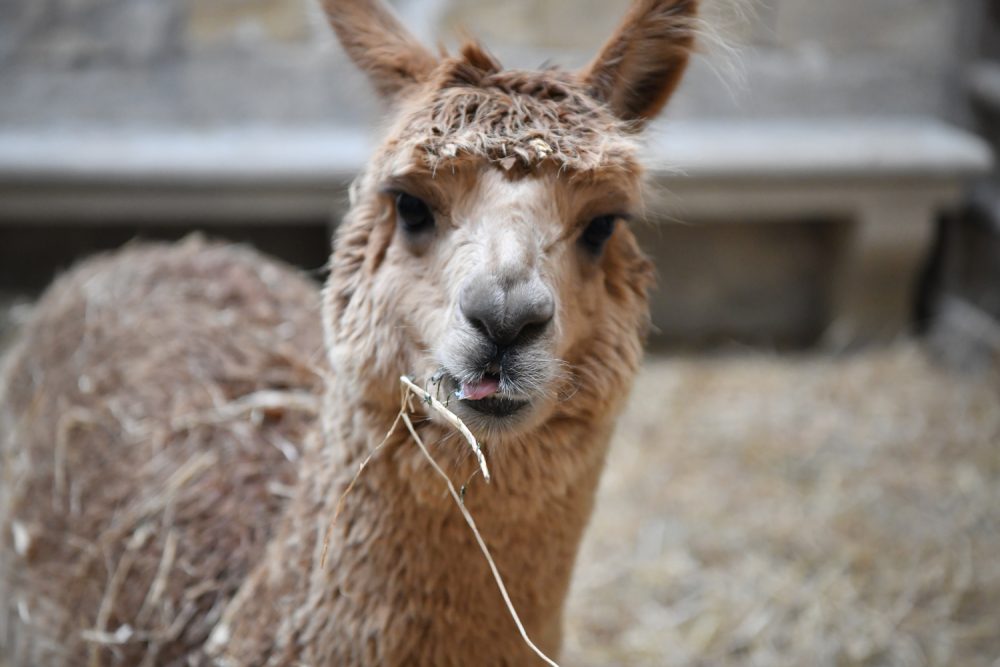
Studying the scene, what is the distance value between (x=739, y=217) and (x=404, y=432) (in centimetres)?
362

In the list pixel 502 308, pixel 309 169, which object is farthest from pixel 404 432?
pixel 309 169

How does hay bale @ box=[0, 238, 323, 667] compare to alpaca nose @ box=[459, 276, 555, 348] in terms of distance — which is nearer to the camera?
alpaca nose @ box=[459, 276, 555, 348]

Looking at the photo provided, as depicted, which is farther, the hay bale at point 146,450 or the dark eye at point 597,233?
the hay bale at point 146,450

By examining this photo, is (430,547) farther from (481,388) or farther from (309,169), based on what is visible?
(309,169)

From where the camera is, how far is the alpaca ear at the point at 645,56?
6.18 feet

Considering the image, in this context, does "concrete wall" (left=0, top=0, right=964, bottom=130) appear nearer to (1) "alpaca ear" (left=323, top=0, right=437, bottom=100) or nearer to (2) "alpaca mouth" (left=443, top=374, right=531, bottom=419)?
(1) "alpaca ear" (left=323, top=0, right=437, bottom=100)

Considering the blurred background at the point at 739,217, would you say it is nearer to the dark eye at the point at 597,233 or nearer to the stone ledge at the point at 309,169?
the stone ledge at the point at 309,169

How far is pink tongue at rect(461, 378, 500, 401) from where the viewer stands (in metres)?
1.59

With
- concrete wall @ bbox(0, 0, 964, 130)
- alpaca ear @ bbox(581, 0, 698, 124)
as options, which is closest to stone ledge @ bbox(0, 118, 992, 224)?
concrete wall @ bbox(0, 0, 964, 130)

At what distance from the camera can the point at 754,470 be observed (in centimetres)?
414

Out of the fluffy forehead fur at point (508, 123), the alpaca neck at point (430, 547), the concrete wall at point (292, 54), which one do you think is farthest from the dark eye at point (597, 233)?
the concrete wall at point (292, 54)

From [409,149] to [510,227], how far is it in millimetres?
258

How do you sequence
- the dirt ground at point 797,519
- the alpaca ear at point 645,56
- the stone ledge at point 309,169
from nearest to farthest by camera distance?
the alpaca ear at point 645,56
the dirt ground at point 797,519
the stone ledge at point 309,169

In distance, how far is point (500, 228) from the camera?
1.63 meters
